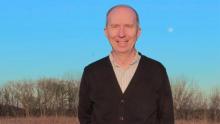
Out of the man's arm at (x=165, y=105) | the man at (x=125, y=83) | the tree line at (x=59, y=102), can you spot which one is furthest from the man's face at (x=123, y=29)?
the tree line at (x=59, y=102)

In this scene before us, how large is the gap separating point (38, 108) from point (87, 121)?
23.9m

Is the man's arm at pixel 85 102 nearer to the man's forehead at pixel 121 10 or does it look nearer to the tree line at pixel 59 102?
the man's forehead at pixel 121 10

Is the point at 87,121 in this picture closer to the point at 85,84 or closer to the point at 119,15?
the point at 85,84

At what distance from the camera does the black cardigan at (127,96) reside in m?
2.56

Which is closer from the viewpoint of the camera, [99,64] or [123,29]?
[123,29]

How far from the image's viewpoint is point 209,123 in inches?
729

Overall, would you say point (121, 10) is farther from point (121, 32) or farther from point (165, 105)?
point (165, 105)

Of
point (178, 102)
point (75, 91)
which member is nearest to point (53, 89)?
point (75, 91)

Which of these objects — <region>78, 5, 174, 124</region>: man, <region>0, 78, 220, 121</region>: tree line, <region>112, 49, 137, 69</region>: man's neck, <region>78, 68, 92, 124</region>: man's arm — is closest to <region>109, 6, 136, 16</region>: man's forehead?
<region>78, 5, 174, 124</region>: man

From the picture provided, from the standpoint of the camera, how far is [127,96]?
8.44 ft

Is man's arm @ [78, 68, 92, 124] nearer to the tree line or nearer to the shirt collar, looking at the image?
the shirt collar

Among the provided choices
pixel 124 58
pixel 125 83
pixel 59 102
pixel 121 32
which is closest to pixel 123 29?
pixel 121 32

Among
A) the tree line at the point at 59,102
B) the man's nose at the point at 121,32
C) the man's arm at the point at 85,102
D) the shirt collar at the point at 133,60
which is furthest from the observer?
the tree line at the point at 59,102

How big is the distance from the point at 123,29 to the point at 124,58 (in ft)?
0.48
